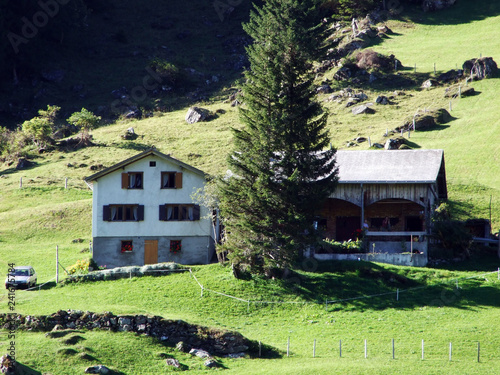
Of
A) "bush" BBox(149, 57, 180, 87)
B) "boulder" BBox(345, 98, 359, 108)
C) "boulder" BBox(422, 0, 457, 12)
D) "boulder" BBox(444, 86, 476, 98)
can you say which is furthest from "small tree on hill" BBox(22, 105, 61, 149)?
"boulder" BBox(422, 0, 457, 12)

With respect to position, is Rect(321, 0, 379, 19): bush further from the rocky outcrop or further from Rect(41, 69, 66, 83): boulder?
the rocky outcrop

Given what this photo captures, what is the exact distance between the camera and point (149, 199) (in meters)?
48.4

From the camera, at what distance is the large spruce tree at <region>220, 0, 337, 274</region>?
132ft

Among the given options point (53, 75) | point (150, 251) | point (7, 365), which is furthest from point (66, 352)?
point (53, 75)

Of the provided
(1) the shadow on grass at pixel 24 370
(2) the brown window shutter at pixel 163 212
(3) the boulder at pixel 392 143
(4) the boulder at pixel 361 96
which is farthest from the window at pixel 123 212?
(4) the boulder at pixel 361 96

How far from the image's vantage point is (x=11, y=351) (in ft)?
83.9

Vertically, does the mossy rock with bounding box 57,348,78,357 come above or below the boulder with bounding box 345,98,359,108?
below

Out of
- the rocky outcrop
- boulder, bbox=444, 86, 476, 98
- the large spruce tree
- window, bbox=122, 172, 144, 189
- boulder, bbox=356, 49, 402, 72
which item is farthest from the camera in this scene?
boulder, bbox=356, 49, 402, 72

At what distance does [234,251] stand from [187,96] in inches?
2826

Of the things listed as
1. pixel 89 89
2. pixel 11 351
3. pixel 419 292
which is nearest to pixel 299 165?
pixel 419 292

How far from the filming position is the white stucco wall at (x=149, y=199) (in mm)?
48250

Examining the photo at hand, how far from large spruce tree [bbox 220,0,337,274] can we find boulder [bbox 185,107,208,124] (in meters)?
52.6

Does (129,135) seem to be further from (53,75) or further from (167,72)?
(53,75)

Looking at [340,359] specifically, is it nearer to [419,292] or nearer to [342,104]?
[419,292]
